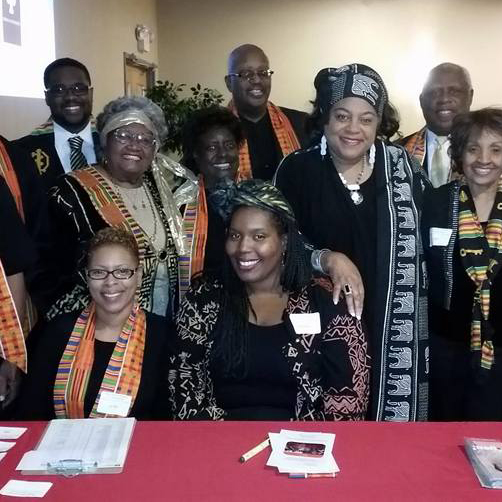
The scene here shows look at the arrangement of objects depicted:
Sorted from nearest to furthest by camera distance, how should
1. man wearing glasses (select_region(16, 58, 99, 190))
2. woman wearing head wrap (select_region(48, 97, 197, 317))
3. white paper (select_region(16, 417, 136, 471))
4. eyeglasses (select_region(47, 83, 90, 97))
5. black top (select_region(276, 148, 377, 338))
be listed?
1. white paper (select_region(16, 417, 136, 471))
2. black top (select_region(276, 148, 377, 338))
3. woman wearing head wrap (select_region(48, 97, 197, 317))
4. man wearing glasses (select_region(16, 58, 99, 190))
5. eyeglasses (select_region(47, 83, 90, 97))

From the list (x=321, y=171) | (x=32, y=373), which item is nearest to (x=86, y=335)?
(x=32, y=373)

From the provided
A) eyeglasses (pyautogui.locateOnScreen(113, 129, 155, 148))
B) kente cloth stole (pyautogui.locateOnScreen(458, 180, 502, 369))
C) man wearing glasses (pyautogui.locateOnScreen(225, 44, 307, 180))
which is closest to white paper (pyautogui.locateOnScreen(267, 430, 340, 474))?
kente cloth stole (pyautogui.locateOnScreen(458, 180, 502, 369))

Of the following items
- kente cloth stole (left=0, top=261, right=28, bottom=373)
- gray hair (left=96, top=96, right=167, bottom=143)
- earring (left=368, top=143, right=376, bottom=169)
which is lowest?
kente cloth stole (left=0, top=261, right=28, bottom=373)

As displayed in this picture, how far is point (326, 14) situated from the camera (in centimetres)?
801

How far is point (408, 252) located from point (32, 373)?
146 cm

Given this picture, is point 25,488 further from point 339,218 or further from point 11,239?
point 339,218

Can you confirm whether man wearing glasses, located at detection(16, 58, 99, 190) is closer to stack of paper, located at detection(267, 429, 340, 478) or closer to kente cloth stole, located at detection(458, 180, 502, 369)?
kente cloth stole, located at detection(458, 180, 502, 369)

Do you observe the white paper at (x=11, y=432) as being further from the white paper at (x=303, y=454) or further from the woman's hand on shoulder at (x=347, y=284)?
the woman's hand on shoulder at (x=347, y=284)

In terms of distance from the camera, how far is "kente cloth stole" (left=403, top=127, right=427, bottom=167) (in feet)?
12.1

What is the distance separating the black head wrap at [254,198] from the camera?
7.53 feet

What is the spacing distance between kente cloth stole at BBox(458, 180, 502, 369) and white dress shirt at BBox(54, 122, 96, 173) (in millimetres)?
2013

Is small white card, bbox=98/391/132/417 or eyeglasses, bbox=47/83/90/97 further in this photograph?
eyeglasses, bbox=47/83/90/97

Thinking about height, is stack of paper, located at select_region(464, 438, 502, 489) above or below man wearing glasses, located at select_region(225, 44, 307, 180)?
below

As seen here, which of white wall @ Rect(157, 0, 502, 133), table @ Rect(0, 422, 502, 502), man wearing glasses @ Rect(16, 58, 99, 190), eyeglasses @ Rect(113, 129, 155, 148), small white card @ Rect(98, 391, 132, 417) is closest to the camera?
table @ Rect(0, 422, 502, 502)
